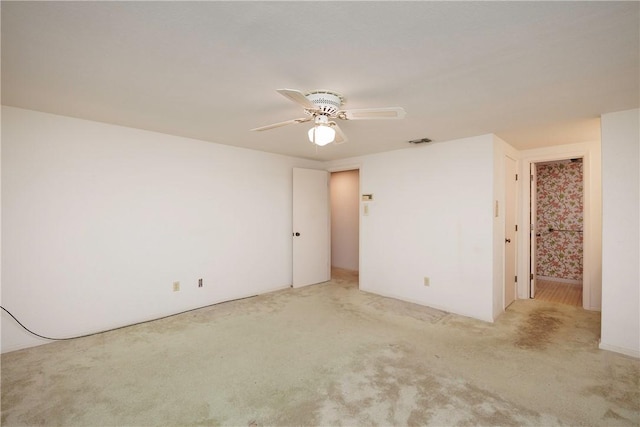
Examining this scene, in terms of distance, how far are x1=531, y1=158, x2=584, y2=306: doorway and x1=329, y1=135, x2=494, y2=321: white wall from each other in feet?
7.39

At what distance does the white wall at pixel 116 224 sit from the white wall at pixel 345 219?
237 centimetres

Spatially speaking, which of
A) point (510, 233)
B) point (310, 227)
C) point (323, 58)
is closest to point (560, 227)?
point (510, 233)

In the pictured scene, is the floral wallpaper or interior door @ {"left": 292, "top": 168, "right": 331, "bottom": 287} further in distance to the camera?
the floral wallpaper

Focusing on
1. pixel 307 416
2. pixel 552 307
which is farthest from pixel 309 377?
pixel 552 307

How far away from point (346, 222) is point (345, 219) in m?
0.07

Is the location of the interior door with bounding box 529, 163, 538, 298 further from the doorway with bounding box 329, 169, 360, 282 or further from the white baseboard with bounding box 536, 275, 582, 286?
the doorway with bounding box 329, 169, 360, 282

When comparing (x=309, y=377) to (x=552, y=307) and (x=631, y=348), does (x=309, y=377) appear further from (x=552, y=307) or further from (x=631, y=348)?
(x=552, y=307)

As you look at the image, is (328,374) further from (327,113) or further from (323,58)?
(323,58)

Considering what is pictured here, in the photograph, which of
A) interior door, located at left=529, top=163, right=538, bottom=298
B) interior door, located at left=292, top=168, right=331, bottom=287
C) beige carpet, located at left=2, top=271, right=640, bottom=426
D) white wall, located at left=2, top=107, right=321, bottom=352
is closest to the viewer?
beige carpet, located at left=2, top=271, right=640, bottom=426

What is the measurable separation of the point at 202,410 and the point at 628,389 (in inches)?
119

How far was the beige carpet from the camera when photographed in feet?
6.26

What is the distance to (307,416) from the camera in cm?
189

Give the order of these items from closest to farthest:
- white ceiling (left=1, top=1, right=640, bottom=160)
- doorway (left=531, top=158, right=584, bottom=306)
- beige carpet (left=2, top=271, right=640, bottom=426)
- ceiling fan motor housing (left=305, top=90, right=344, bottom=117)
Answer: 1. white ceiling (left=1, top=1, right=640, bottom=160)
2. beige carpet (left=2, top=271, right=640, bottom=426)
3. ceiling fan motor housing (left=305, top=90, right=344, bottom=117)
4. doorway (left=531, top=158, right=584, bottom=306)

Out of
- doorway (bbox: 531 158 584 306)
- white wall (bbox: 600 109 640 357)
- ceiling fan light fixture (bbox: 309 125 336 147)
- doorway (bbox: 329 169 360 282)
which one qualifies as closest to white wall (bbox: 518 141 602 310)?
doorway (bbox: 531 158 584 306)
